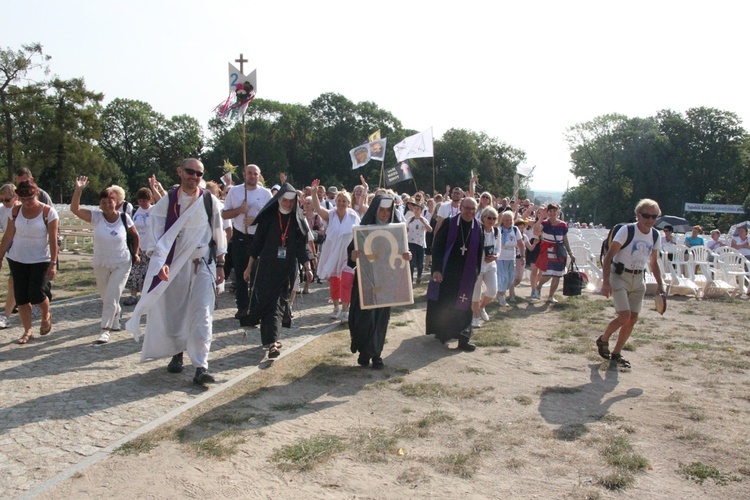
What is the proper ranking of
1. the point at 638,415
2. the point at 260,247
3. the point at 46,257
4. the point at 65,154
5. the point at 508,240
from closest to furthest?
the point at 638,415 → the point at 260,247 → the point at 46,257 → the point at 508,240 → the point at 65,154

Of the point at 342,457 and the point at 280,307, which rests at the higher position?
the point at 280,307

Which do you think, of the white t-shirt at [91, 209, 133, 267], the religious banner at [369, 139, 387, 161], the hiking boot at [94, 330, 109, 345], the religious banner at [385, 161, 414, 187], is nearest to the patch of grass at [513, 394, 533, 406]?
the hiking boot at [94, 330, 109, 345]

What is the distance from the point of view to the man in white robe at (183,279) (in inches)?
242

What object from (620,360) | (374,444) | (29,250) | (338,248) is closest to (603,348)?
(620,360)

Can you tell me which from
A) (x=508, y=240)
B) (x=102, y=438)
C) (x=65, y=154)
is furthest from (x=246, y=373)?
(x=65, y=154)

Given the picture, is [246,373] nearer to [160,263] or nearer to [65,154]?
[160,263]

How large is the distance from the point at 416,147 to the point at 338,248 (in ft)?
37.1

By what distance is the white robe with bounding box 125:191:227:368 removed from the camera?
6160 millimetres

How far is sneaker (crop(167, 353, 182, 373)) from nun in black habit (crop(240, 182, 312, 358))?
0.95 m

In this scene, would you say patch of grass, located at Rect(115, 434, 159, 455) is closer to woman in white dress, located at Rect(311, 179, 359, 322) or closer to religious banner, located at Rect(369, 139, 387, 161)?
woman in white dress, located at Rect(311, 179, 359, 322)

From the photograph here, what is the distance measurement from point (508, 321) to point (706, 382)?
401cm

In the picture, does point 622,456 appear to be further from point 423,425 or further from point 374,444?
point 374,444

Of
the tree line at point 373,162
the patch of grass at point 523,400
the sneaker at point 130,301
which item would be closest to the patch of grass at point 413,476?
the patch of grass at point 523,400

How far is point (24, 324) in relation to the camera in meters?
7.95
